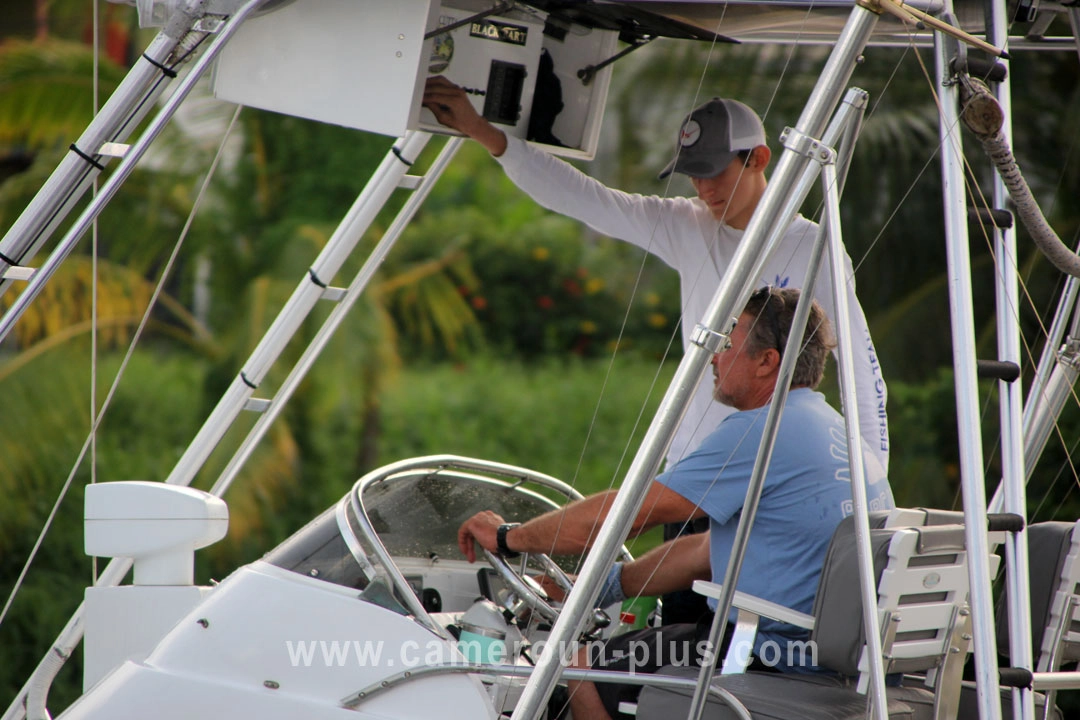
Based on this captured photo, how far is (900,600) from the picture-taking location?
222cm

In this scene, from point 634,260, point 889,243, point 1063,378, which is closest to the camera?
point 1063,378

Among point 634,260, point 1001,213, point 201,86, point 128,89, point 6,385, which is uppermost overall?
point 1001,213

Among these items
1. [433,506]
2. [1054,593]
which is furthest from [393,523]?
[1054,593]

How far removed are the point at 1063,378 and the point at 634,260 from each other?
6449 mm

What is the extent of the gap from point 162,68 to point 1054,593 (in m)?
2.26

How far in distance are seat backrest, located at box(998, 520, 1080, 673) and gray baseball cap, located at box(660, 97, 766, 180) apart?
123 centimetres

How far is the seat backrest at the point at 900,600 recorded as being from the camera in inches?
85.7

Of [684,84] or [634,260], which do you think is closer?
[684,84]

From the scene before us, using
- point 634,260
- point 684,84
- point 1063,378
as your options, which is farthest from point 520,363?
point 1063,378

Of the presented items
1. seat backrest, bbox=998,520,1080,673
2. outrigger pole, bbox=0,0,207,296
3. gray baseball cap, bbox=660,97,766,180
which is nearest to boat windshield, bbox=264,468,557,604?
outrigger pole, bbox=0,0,207,296

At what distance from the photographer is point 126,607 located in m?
2.80

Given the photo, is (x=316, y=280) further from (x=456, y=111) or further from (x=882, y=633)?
(x=882, y=633)

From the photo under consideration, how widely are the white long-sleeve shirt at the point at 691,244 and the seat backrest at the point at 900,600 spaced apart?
2.26 ft

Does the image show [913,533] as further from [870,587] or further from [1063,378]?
[1063,378]
